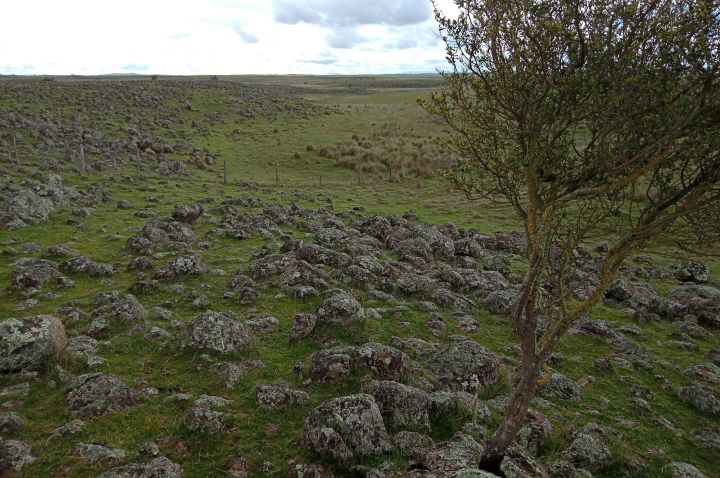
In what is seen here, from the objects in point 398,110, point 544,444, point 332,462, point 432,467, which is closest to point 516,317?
point 432,467

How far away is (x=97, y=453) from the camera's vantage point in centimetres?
783

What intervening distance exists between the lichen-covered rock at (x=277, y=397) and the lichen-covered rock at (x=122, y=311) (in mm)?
5040

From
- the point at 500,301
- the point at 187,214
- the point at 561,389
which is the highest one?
the point at 187,214

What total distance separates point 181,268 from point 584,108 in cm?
1410

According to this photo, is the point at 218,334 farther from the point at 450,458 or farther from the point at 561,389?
the point at 561,389

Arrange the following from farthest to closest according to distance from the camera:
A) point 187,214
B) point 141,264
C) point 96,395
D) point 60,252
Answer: point 187,214 < point 60,252 < point 141,264 < point 96,395

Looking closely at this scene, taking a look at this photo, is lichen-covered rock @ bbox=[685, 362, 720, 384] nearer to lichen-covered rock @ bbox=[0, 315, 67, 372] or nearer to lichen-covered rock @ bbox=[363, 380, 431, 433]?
lichen-covered rock @ bbox=[363, 380, 431, 433]

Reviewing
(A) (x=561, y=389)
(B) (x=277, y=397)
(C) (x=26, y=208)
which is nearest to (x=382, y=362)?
(B) (x=277, y=397)

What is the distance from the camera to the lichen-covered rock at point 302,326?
12629 millimetres

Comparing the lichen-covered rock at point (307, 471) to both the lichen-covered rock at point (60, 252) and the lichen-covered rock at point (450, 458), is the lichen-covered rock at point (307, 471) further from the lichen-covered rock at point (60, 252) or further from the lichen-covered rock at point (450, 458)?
the lichen-covered rock at point (60, 252)

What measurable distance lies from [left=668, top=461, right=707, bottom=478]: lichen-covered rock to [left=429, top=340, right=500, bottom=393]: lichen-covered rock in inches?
148

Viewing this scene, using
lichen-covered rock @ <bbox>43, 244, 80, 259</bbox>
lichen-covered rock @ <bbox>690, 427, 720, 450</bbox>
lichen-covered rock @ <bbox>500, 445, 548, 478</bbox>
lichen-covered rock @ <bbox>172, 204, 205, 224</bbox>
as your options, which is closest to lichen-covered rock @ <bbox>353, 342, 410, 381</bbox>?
lichen-covered rock @ <bbox>500, 445, 548, 478</bbox>

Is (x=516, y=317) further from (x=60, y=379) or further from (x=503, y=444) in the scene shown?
(x=60, y=379)

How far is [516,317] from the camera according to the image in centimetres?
774
